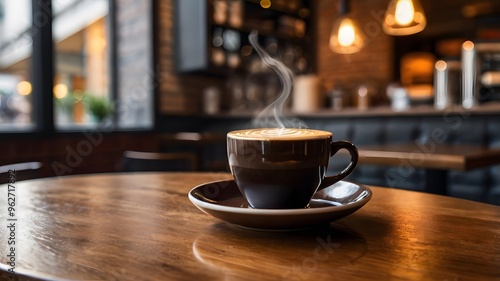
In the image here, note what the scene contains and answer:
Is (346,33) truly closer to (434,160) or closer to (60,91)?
(434,160)

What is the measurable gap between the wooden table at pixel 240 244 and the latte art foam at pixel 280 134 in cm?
13

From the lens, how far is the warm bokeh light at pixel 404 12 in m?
2.84

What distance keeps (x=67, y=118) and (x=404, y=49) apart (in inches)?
237

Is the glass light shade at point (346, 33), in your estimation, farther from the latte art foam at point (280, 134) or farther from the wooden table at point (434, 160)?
the latte art foam at point (280, 134)

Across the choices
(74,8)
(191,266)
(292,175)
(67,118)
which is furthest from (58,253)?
(74,8)

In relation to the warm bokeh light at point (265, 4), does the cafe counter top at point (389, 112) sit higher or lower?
lower

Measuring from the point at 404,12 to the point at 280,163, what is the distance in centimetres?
260

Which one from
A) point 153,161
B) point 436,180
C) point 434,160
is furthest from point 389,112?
point 153,161

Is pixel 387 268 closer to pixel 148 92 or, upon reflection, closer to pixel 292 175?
pixel 292 175

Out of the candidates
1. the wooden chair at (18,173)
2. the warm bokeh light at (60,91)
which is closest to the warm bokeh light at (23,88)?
the warm bokeh light at (60,91)

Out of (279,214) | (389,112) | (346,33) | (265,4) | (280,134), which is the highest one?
(265,4)

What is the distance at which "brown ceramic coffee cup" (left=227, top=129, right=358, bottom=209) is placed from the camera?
1.99 ft

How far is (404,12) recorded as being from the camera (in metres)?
2.85

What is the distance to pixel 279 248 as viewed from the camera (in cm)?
54
